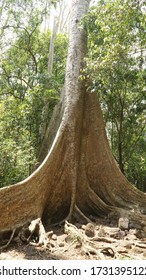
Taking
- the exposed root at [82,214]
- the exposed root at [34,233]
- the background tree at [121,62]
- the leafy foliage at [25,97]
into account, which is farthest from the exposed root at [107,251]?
the leafy foliage at [25,97]

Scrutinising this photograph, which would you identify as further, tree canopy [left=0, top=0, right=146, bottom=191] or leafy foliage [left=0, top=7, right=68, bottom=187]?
leafy foliage [left=0, top=7, right=68, bottom=187]

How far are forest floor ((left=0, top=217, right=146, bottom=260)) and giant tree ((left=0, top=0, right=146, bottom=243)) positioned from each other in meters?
0.55

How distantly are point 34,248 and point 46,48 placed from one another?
813 cm

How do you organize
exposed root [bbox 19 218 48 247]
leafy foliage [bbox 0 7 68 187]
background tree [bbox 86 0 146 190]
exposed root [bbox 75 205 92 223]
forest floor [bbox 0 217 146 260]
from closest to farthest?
forest floor [bbox 0 217 146 260], exposed root [bbox 19 218 48 247], background tree [bbox 86 0 146 190], exposed root [bbox 75 205 92 223], leafy foliage [bbox 0 7 68 187]

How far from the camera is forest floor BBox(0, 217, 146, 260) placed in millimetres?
3859

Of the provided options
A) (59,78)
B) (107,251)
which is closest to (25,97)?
(59,78)

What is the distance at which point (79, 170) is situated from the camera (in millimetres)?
5918

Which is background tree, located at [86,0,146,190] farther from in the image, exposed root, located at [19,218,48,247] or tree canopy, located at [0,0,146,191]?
exposed root, located at [19,218,48,247]

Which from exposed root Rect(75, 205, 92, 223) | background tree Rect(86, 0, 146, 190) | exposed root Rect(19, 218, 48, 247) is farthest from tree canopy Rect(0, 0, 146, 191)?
exposed root Rect(19, 218, 48, 247)

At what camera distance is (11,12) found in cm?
920

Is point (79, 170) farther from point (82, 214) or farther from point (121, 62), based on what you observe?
point (121, 62)

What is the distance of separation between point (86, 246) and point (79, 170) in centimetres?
209

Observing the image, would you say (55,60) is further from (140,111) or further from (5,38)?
(140,111)

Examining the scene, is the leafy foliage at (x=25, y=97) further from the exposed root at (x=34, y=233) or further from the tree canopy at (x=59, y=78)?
the exposed root at (x=34, y=233)
